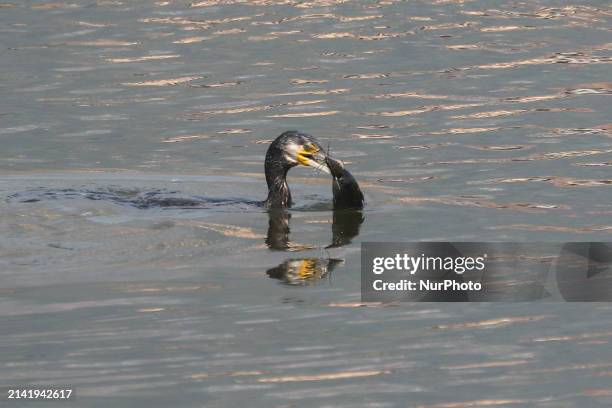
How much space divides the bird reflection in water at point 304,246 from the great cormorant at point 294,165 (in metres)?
0.14

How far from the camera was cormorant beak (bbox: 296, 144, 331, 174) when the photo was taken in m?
16.6

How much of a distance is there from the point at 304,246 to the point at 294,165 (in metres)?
2.10

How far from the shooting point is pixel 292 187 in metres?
17.8

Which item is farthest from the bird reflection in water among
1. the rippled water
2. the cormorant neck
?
the cormorant neck

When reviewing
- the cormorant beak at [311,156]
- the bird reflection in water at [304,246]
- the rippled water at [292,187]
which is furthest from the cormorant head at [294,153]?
the bird reflection in water at [304,246]

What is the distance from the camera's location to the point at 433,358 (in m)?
11.2

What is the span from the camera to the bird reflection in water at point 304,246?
44.5ft

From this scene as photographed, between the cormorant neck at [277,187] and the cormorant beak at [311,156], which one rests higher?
the cormorant beak at [311,156]

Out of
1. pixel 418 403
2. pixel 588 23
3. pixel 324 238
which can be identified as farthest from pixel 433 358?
pixel 588 23
